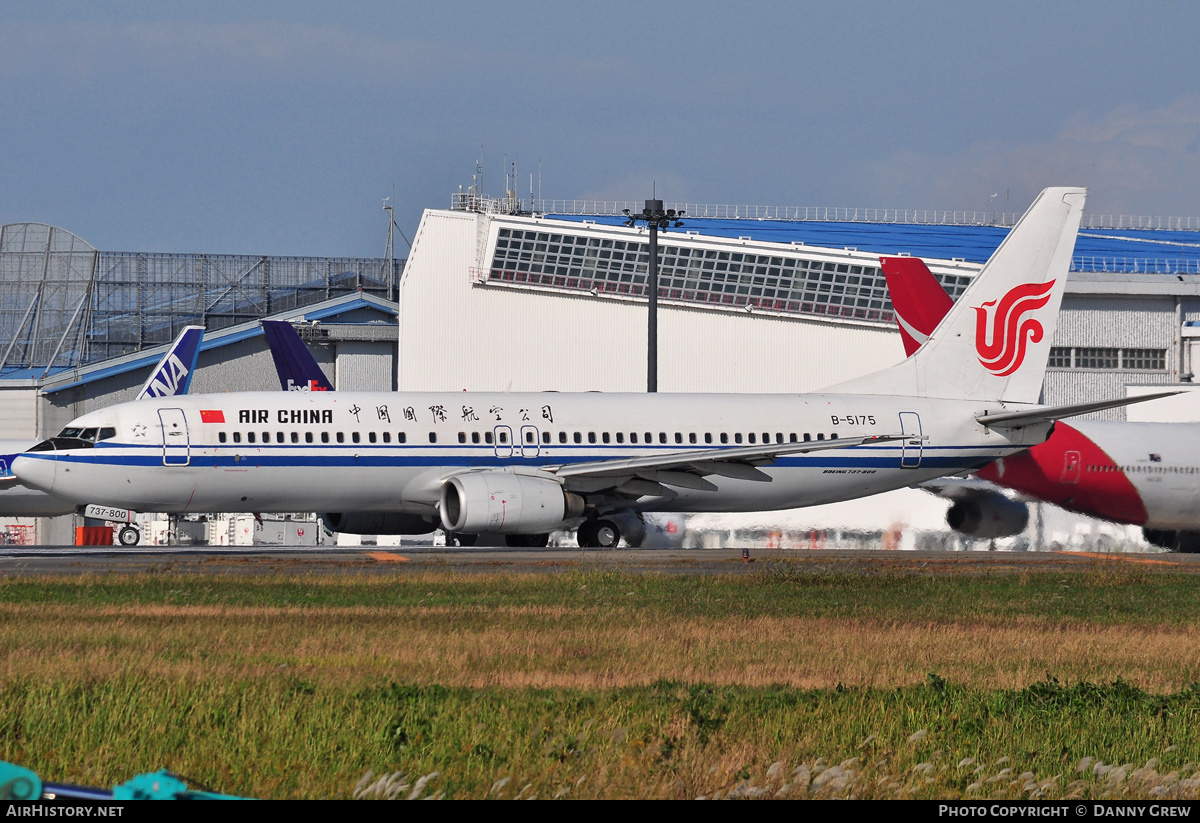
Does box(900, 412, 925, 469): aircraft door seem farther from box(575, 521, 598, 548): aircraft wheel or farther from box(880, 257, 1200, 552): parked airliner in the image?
box(575, 521, 598, 548): aircraft wheel

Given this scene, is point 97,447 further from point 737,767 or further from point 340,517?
point 737,767

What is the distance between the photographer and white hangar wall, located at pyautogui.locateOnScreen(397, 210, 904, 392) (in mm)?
72750

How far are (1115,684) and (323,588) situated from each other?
13617 millimetres

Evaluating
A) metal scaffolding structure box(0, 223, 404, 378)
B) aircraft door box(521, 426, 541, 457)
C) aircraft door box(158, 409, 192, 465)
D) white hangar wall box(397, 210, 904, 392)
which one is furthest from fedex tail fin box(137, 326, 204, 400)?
metal scaffolding structure box(0, 223, 404, 378)

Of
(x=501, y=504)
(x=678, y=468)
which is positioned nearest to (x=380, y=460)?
(x=501, y=504)

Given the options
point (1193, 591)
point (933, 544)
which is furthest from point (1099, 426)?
point (1193, 591)

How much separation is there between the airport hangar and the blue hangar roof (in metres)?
0.23

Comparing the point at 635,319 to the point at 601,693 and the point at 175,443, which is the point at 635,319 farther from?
the point at 601,693

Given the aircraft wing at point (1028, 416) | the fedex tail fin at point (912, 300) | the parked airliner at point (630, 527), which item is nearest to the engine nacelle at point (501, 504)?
the parked airliner at point (630, 527)

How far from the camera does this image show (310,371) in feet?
179

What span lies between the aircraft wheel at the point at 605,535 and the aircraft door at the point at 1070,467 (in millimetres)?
12280

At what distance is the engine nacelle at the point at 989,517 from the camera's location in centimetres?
3897

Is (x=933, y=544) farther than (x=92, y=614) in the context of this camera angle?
Yes

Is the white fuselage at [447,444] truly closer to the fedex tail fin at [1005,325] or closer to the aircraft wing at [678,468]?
the aircraft wing at [678,468]
